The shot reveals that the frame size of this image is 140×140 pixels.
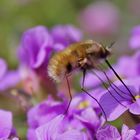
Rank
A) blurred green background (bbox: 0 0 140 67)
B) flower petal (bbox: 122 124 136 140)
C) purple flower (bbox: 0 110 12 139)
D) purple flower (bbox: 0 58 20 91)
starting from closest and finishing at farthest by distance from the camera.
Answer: flower petal (bbox: 122 124 136 140) → purple flower (bbox: 0 110 12 139) → purple flower (bbox: 0 58 20 91) → blurred green background (bbox: 0 0 140 67)

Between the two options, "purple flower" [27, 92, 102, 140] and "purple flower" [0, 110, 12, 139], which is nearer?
"purple flower" [0, 110, 12, 139]

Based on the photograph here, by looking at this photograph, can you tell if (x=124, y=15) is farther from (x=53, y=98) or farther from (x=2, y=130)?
(x=2, y=130)

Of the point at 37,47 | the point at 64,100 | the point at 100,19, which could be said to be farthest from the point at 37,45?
the point at 100,19

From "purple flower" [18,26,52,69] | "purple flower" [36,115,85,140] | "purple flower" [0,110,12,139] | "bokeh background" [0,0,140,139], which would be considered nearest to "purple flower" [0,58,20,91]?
"bokeh background" [0,0,140,139]

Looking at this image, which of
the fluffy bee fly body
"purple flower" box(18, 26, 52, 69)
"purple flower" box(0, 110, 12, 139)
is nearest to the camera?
"purple flower" box(0, 110, 12, 139)

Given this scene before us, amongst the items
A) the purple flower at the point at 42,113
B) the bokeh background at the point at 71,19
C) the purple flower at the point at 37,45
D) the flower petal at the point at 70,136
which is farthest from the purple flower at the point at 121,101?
the bokeh background at the point at 71,19

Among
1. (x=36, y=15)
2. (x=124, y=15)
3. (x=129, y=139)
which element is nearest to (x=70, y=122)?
(x=129, y=139)

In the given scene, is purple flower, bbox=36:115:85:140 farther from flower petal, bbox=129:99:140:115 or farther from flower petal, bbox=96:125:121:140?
flower petal, bbox=129:99:140:115
